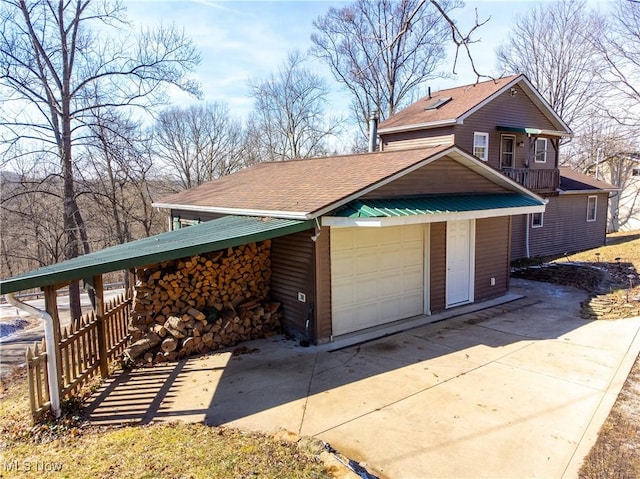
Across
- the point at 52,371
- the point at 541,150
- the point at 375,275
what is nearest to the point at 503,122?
the point at 541,150

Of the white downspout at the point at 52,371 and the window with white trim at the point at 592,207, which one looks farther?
the window with white trim at the point at 592,207

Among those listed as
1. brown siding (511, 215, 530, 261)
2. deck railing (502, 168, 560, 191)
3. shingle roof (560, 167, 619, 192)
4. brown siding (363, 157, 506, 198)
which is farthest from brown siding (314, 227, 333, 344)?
shingle roof (560, 167, 619, 192)

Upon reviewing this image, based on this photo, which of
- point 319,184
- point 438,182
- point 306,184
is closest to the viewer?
point 319,184

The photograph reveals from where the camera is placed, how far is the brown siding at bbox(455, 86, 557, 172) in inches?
656

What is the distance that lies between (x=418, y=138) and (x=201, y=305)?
1261 centimetres

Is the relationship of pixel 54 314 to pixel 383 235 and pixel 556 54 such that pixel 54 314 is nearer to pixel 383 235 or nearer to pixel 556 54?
pixel 383 235

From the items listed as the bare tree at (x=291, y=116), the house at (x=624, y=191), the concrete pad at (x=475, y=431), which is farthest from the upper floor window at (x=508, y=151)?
the bare tree at (x=291, y=116)

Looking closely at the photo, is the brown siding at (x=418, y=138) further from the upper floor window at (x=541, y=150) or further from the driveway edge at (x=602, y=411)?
the driveway edge at (x=602, y=411)

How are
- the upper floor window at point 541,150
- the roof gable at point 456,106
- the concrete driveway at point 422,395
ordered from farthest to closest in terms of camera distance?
the upper floor window at point 541,150 < the roof gable at point 456,106 < the concrete driveway at point 422,395

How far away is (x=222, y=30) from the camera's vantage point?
32.3 feet

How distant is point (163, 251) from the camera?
21.2ft

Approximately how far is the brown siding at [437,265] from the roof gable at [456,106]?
7.38m

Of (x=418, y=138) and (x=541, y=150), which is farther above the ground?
(x=418, y=138)

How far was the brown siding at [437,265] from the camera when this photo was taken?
10.0 m
